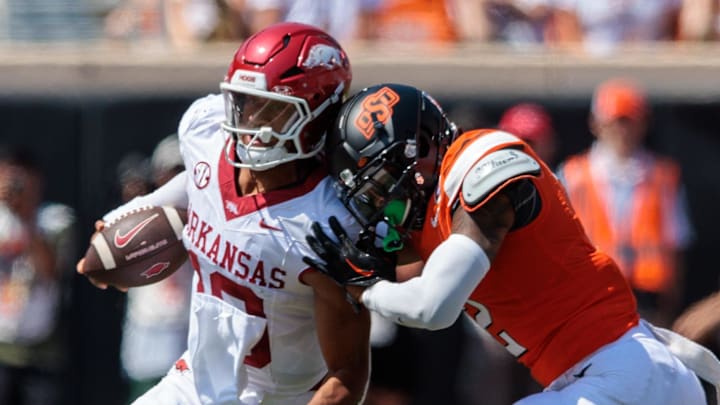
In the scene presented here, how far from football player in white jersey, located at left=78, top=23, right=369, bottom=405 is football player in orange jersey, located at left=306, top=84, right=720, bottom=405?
0.44ft

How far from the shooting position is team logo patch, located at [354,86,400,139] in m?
3.71

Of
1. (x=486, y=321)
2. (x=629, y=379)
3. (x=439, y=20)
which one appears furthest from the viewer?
(x=439, y=20)

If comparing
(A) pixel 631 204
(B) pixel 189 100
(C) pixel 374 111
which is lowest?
(A) pixel 631 204

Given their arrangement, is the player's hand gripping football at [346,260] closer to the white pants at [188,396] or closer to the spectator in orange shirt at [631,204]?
the white pants at [188,396]

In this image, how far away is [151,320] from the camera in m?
7.09

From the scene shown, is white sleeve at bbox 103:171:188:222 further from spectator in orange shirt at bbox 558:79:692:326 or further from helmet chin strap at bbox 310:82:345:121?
spectator in orange shirt at bbox 558:79:692:326

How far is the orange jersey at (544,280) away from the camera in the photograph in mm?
3617

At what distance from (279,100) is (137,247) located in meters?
0.69

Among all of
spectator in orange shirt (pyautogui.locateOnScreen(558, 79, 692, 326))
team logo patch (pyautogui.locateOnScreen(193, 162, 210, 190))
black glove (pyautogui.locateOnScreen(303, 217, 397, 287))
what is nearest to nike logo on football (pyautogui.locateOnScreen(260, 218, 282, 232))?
black glove (pyautogui.locateOnScreen(303, 217, 397, 287))

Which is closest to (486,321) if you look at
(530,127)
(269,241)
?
(269,241)

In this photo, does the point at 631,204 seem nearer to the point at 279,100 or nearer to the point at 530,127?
the point at 530,127

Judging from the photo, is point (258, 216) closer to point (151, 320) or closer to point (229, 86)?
point (229, 86)

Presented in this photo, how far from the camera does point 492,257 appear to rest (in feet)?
11.5

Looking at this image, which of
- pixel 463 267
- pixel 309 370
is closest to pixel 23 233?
pixel 309 370
